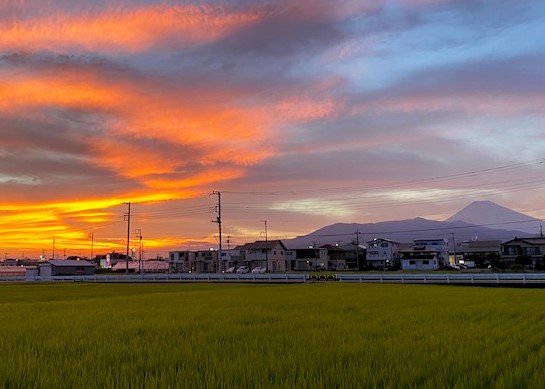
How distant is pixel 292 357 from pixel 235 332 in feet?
11.5

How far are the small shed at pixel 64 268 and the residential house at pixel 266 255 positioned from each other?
1158 inches

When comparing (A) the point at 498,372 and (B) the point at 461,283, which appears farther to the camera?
(B) the point at 461,283

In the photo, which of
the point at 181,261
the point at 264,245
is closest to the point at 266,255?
the point at 264,245

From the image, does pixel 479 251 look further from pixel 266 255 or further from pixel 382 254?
pixel 266 255

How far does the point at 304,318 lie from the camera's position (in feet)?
41.7

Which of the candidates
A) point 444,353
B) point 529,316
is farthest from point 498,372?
point 529,316

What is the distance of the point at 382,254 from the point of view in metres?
96.7

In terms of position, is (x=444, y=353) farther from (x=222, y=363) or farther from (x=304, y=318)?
(x=304, y=318)

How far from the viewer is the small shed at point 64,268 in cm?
8500

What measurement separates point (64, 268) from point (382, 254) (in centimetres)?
5845

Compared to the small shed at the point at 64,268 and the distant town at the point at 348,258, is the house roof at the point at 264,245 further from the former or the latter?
the small shed at the point at 64,268

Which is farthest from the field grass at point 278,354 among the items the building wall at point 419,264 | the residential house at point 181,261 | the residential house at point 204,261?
the residential house at point 181,261

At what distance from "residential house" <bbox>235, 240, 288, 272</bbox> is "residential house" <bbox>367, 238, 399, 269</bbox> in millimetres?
17359

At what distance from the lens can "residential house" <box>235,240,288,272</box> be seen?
9562 cm
